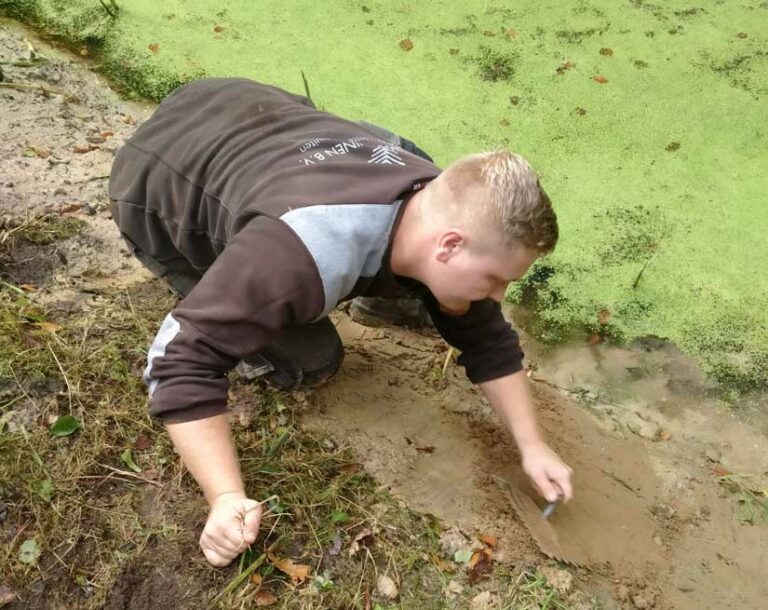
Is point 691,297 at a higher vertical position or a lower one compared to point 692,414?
higher

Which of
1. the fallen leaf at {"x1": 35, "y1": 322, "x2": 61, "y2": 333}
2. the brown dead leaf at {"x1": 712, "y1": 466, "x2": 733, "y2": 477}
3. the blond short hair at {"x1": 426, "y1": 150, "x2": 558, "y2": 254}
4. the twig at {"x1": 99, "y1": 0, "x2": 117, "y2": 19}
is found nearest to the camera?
the blond short hair at {"x1": 426, "y1": 150, "x2": 558, "y2": 254}

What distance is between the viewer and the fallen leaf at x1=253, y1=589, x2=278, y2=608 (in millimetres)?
1129

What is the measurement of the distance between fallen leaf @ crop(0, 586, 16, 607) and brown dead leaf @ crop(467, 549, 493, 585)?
27.3 inches

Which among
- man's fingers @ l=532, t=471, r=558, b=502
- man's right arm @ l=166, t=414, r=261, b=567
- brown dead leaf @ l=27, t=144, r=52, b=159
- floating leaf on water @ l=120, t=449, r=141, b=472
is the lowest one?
floating leaf on water @ l=120, t=449, r=141, b=472

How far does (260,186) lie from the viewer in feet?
3.87

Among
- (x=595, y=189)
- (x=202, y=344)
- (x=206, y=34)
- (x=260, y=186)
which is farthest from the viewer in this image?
(x=206, y=34)

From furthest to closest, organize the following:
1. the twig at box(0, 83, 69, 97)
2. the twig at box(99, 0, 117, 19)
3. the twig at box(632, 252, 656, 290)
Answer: the twig at box(99, 0, 117, 19) < the twig at box(0, 83, 69, 97) < the twig at box(632, 252, 656, 290)

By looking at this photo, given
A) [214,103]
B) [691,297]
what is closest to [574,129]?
[691,297]

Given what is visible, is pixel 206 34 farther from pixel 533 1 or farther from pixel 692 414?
pixel 692 414

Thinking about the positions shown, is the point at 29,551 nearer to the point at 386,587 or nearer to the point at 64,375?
the point at 64,375

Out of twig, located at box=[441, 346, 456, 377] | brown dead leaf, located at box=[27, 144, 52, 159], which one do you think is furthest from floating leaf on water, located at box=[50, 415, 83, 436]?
brown dead leaf, located at box=[27, 144, 52, 159]

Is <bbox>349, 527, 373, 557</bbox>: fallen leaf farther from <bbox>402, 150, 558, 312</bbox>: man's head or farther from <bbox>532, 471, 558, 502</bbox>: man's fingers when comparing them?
<bbox>402, 150, 558, 312</bbox>: man's head

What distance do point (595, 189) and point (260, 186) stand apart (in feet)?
4.04

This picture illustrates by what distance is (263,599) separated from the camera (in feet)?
3.71
